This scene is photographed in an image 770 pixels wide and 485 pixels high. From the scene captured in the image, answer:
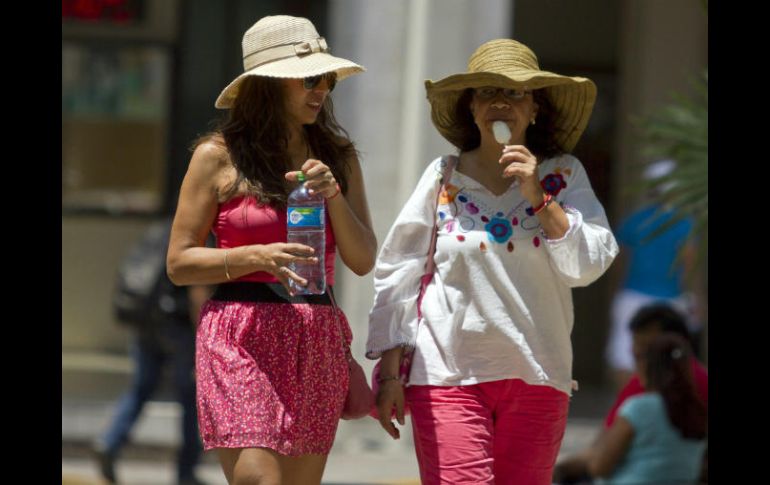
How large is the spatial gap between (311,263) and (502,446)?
33.9 inches

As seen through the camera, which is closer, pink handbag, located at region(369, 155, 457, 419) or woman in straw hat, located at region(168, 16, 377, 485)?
woman in straw hat, located at region(168, 16, 377, 485)

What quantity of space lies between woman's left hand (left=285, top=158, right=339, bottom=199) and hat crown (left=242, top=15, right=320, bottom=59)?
1.30ft

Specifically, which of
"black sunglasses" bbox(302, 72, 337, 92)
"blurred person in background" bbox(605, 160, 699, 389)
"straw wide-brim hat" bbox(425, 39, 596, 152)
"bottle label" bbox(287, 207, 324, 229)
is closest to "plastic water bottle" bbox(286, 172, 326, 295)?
"bottle label" bbox(287, 207, 324, 229)

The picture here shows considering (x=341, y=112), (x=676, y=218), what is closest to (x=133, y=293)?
(x=341, y=112)

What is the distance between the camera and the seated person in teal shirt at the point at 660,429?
6.73m

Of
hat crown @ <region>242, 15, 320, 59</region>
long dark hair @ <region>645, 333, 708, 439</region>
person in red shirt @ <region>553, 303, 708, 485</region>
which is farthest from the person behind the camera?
person in red shirt @ <region>553, 303, 708, 485</region>

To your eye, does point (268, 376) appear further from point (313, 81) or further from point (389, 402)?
point (313, 81)

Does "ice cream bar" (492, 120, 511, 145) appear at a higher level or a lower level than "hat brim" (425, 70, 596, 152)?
lower

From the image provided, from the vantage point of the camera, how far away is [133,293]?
313 inches

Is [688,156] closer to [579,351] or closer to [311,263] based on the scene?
[311,263]

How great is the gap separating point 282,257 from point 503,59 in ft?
3.16

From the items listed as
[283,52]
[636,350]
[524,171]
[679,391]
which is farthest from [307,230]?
[636,350]

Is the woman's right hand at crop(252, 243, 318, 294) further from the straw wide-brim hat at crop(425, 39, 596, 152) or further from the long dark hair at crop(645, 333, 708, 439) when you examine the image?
the long dark hair at crop(645, 333, 708, 439)

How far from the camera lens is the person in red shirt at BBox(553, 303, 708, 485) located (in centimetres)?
699
